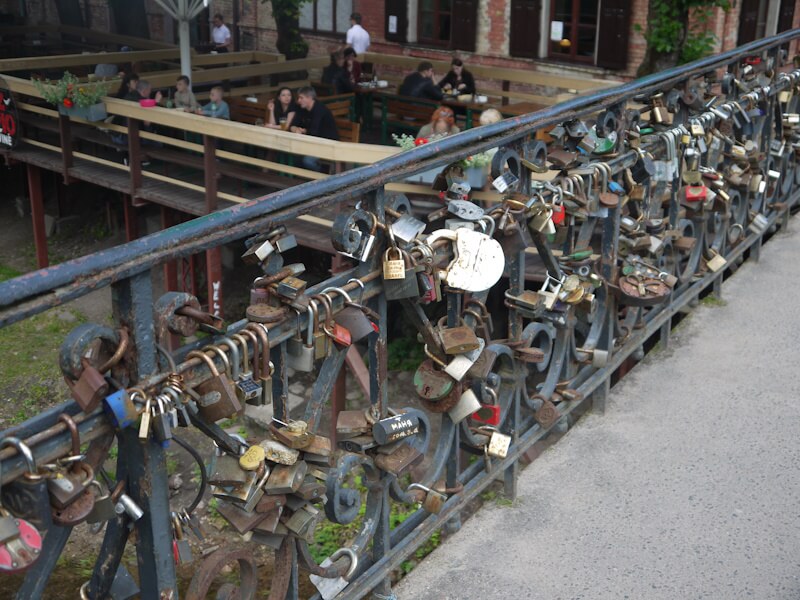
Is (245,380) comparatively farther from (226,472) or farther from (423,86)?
(423,86)

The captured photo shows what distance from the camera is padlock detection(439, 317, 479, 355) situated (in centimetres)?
263

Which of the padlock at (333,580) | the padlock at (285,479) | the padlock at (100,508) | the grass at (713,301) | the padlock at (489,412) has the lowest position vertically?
the grass at (713,301)

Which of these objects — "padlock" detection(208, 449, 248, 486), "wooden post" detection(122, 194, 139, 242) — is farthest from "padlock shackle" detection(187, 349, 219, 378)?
"wooden post" detection(122, 194, 139, 242)

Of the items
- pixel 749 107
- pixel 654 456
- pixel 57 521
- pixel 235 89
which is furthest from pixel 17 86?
pixel 57 521

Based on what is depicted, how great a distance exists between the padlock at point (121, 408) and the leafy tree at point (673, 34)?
11.8 m

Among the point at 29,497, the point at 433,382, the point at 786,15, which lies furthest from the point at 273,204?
the point at 786,15

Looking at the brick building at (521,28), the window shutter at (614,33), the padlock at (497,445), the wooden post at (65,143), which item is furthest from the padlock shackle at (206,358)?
the window shutter at (614,33)

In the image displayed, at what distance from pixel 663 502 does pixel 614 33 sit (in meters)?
15.0

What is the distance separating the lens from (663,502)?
3223mm

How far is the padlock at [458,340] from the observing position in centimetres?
263

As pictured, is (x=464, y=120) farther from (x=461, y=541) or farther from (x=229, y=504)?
(x=229, y=504)

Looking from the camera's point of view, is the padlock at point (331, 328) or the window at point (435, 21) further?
the window at point (435, 21)

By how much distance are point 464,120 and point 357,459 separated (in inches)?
465

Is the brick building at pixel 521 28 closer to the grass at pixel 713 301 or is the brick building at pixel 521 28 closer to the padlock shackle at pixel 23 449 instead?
the grass at pixel 713 301
